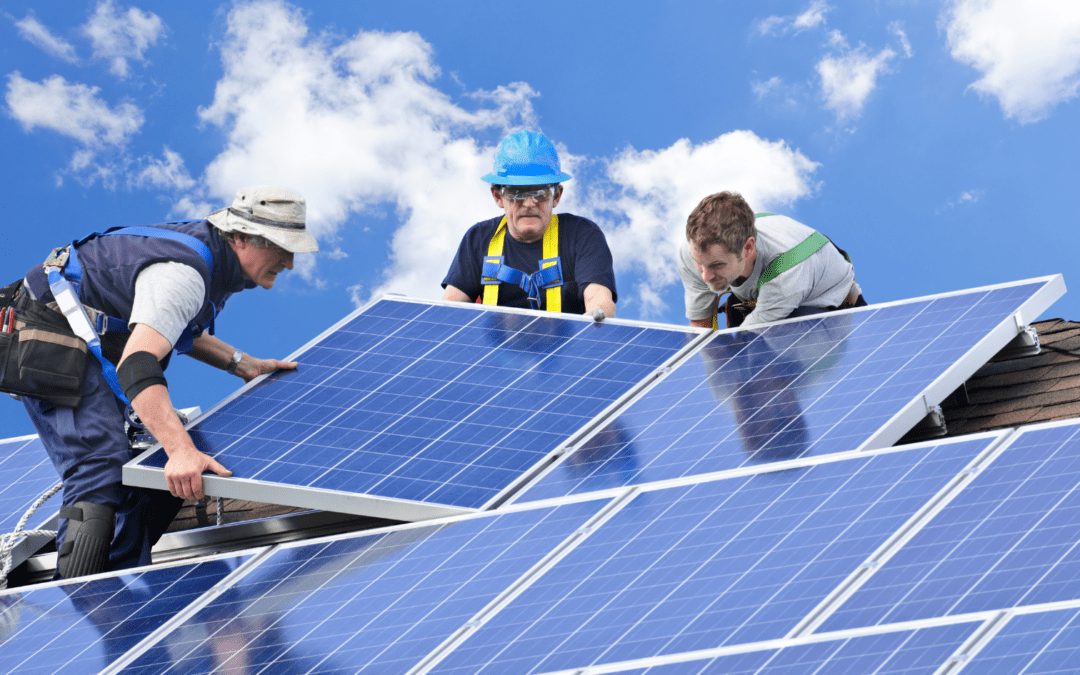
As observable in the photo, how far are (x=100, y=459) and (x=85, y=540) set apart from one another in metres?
0.49

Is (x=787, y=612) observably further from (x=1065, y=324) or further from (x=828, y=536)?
(x=1065, y=324)

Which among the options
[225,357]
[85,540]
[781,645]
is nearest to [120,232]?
[225,357]

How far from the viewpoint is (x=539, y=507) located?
19.6 feet

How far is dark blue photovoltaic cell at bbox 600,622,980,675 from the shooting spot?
13.3ft

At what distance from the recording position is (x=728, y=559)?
200 inches

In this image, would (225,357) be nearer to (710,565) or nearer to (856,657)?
(710,565)

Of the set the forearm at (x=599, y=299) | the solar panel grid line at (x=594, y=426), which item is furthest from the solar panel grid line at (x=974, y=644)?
the forearm at (x=599, y=299)

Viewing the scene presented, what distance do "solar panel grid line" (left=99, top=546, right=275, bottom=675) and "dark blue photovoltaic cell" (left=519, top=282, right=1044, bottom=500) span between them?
1504 mm

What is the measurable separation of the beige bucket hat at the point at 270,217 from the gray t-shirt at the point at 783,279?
2508mm

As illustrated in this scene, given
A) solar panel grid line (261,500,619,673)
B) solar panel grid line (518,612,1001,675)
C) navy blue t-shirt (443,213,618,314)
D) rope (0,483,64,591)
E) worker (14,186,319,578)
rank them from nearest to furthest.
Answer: solar panel grid line (518,612,1001,675)
solar panel grid line (261,500,619,673)
worker (14,186,319,578)
rope (0,483,64,591)
navy blue t-shirt (443,213,618,314)

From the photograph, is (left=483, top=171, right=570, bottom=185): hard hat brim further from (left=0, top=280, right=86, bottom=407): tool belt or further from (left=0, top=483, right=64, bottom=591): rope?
(left=0, top=483, right=64, bottom=591): rope

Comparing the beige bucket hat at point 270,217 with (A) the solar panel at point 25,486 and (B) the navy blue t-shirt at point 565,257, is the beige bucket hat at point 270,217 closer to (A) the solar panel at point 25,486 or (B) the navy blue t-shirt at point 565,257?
(B) the navy blue t-shirt at point 565,257

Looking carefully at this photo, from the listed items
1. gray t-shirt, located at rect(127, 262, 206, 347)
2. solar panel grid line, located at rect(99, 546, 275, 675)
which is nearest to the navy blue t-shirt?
gray t-shirt, located at rect(127, 262, 206, 347)

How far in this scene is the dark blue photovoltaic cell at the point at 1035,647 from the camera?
3.83 metres
